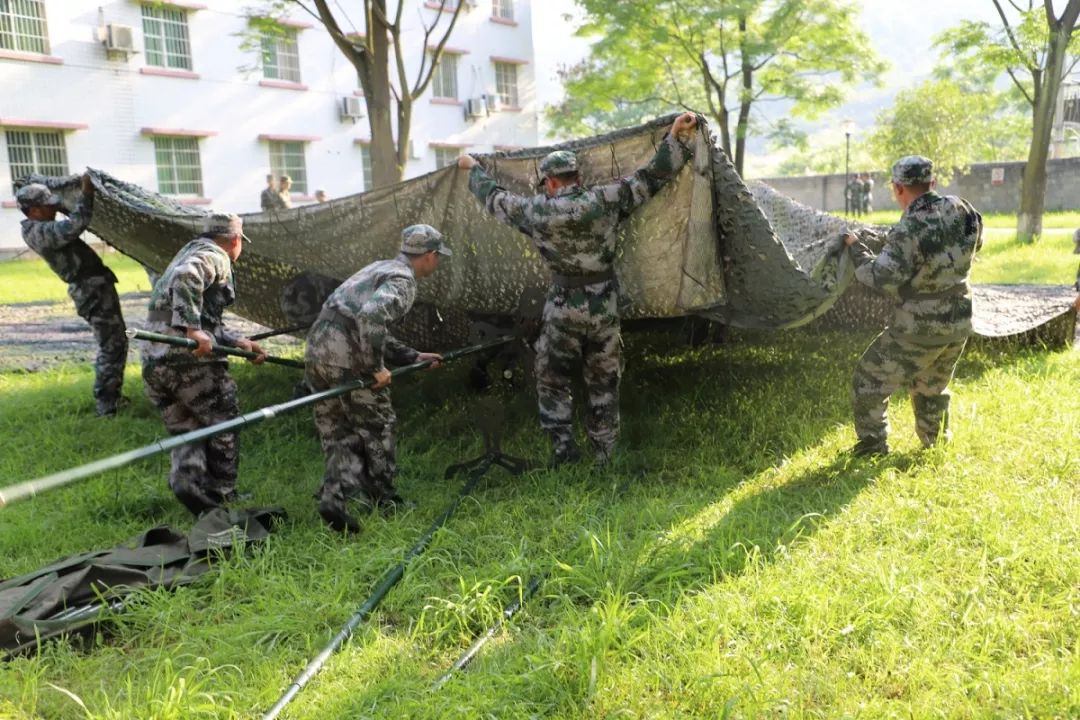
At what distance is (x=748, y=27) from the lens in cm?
1852

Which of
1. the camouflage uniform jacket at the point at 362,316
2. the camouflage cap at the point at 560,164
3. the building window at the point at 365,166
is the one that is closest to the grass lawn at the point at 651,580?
the camouflage uniform jacket at the point at 362,316

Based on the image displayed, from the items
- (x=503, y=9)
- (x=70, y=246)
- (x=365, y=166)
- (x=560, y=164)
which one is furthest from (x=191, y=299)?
(x=503, y=9)

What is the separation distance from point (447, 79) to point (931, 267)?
23.0 m

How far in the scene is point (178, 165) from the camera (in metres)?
19.8

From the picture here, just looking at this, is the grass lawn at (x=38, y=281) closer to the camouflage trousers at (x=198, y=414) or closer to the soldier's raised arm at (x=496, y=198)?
the camouflage trousers at (x=198, y=414)

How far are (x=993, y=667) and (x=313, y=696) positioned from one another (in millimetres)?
2153

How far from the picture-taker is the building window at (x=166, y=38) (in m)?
19.1

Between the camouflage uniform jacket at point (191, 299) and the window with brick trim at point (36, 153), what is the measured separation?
15.3 meters

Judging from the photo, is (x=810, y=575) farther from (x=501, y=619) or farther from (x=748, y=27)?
(x=748, y=27)

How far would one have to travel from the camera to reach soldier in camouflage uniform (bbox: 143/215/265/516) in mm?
4359

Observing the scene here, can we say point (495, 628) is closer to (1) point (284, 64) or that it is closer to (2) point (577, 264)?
(2) point (577, 264)

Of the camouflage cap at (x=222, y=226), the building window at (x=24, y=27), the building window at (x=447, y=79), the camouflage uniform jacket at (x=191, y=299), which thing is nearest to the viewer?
the camouflage uniform jacket at (x=191, y=299)

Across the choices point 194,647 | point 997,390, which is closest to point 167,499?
point 194,647

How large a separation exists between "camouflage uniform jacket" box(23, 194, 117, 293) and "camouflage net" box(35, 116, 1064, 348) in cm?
14
